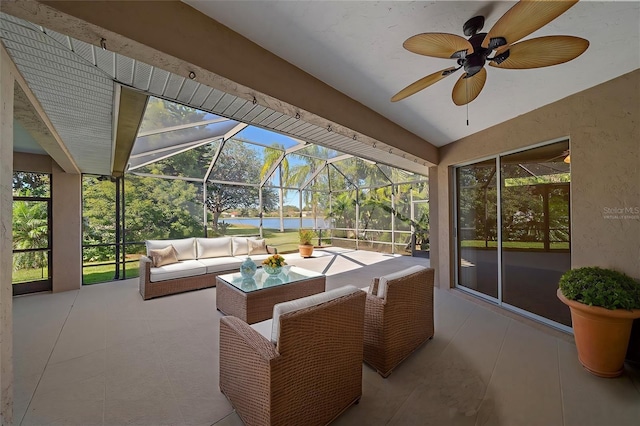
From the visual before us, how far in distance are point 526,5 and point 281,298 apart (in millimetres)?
3608

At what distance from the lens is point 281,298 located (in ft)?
11.8

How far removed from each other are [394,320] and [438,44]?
2.11 meters

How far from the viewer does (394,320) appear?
2.25m

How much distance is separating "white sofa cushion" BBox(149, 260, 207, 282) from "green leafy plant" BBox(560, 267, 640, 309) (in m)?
5.20

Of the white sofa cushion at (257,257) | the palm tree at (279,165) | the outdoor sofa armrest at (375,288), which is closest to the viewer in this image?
the outdoor sofa armrest at (375,288)

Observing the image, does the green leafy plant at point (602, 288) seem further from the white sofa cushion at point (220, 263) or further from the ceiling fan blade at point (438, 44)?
the white sofa cushion at point (220, 263)

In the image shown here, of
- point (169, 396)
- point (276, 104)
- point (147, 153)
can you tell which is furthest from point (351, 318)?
point (147, 153)

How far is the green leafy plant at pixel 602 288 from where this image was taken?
207 cm

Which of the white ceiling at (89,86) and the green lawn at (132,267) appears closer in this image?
the white ceiling at (89,86)

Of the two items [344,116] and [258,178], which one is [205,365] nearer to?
[344,116]

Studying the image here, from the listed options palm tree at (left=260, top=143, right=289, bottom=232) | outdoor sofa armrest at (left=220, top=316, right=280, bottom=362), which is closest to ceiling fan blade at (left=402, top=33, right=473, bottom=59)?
outdoor sofa armrest at (left=220, top=316, right=280, bottom=362)

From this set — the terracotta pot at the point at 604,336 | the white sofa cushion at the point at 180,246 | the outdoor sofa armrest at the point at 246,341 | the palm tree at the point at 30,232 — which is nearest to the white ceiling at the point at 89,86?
the outdoor sofa armrest at the point at 246,341

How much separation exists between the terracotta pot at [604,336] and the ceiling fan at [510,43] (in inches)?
80.2

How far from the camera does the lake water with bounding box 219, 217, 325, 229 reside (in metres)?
7.54
